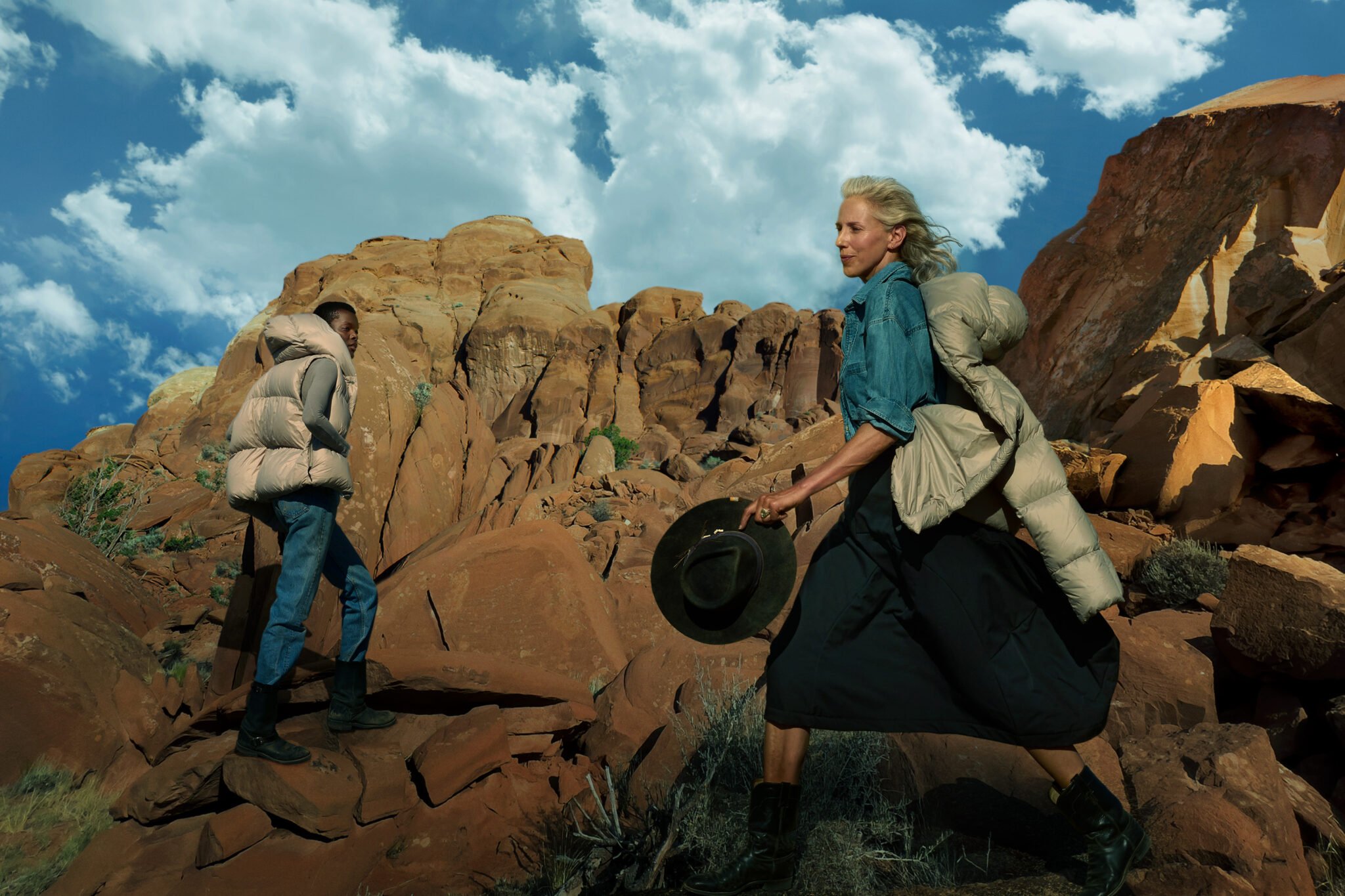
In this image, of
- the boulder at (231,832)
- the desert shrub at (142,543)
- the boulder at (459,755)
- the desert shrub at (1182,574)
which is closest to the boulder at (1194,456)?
the desert shrub at (1182,574)

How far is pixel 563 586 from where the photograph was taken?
513 centimetres

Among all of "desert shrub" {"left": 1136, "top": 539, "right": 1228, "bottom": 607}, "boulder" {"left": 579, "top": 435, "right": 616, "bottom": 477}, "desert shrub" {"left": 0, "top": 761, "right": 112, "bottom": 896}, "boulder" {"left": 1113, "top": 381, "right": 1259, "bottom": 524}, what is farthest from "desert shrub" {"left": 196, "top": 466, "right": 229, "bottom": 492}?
"desert shrub" {"left": 1136, "top": 539, "right": 1228, "bottom": 607}

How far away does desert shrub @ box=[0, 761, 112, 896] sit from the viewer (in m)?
2.97

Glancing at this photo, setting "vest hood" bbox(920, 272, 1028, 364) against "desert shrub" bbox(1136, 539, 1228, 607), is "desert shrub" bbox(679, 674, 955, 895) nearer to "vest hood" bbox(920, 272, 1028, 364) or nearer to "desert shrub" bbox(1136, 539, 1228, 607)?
"vest hood" bbox(920, 272, 1028, 364)

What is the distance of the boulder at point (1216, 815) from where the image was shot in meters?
2.02

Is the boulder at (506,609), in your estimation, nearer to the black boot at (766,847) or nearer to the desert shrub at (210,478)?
the black boot at (766,847)

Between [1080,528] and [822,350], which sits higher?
[822,350]

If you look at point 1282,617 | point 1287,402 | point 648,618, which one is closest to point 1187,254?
point 1287,402

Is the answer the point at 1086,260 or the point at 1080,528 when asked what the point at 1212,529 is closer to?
the point at 1080,528

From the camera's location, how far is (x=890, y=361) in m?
2.07

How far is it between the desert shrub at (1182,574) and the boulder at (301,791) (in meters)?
5.24

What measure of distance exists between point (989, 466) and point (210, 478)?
23.9 m

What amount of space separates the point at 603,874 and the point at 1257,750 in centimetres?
226

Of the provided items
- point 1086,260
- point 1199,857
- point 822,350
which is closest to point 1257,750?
point 1199,857
